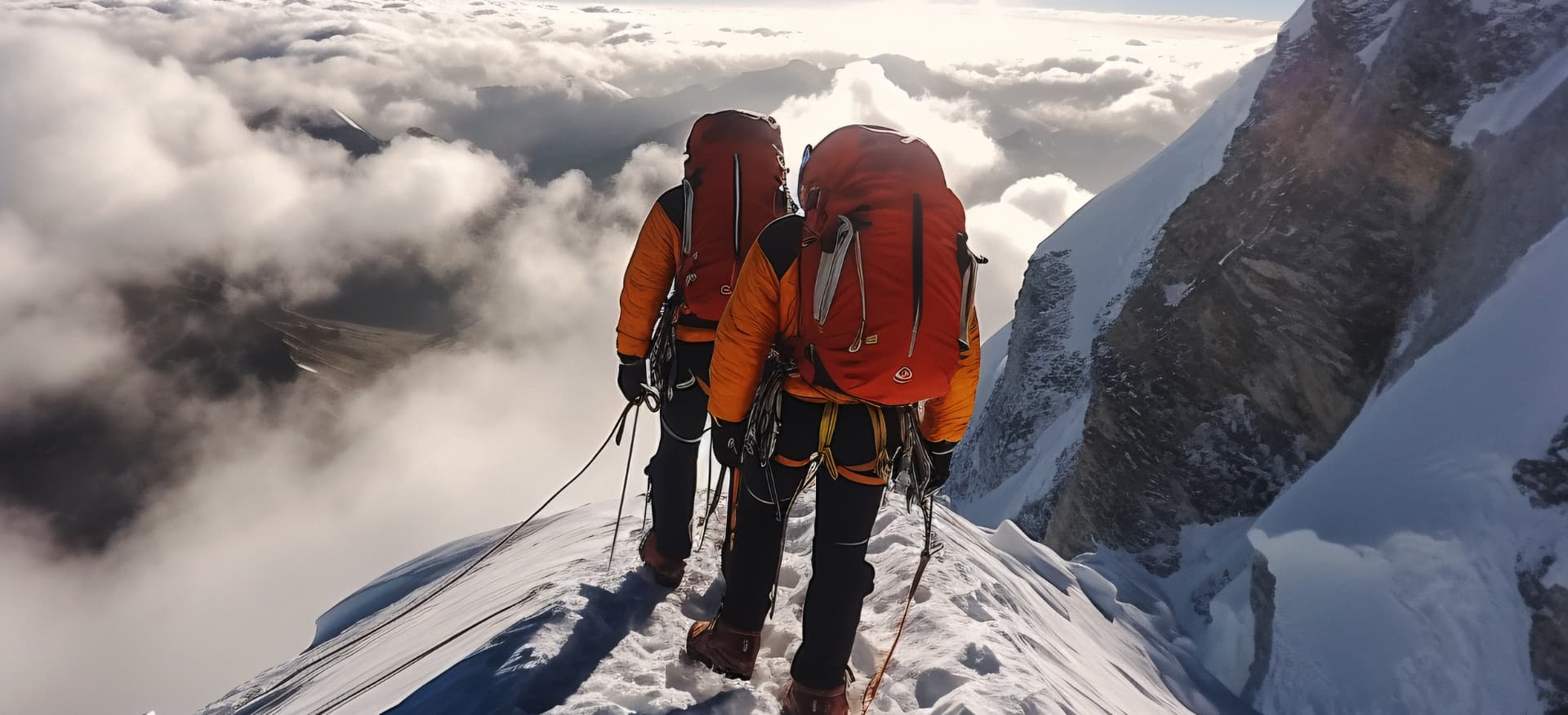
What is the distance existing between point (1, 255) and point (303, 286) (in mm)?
111147

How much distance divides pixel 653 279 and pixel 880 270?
5.99 feet

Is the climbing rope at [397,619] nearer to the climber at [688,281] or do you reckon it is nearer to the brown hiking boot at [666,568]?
the climber at [688,281]

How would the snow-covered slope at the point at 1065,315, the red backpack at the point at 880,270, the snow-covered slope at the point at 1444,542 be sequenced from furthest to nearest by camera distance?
the snow-covered slope at the point at 1065,315 < the snow-covered slope at the point at 1444,542 < the red backpack at the point at 880,270

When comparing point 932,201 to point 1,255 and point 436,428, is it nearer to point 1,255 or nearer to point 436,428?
point 436,428

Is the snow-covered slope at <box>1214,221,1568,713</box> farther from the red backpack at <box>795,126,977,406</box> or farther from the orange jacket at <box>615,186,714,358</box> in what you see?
the orange jacket at <box>615,186,714,358</box>

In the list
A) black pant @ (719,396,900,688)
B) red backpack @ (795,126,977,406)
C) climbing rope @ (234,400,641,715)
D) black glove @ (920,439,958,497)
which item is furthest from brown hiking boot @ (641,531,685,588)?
red backpack @ (795,126,977,406)

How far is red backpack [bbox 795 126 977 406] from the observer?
3.17 meters

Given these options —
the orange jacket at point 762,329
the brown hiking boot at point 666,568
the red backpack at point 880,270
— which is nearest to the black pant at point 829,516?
the orange jacket at point 762,329

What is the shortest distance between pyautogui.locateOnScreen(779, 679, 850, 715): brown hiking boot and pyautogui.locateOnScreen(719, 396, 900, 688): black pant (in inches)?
1.4

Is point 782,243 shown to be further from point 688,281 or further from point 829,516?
point 829,516

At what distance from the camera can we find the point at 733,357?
11.4ft

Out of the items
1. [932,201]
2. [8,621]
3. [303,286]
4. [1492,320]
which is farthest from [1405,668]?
[303,286]

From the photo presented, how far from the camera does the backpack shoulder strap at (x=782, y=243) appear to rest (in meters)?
3.32

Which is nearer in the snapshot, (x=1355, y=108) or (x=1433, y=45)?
(x=1433, y=45)
